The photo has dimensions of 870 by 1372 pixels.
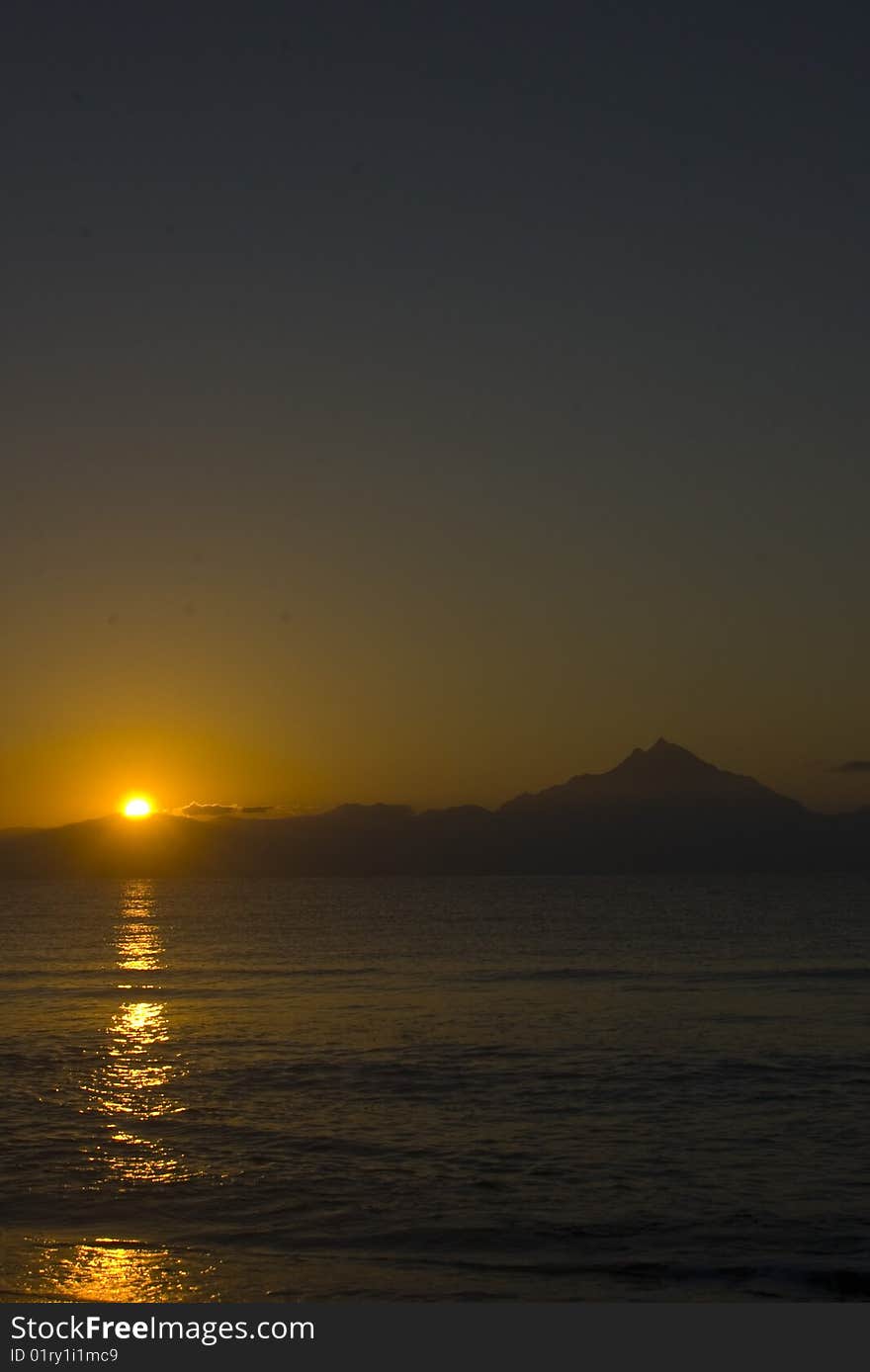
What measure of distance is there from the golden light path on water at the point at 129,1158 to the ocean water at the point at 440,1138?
73 mm

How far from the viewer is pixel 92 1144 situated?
23.7m

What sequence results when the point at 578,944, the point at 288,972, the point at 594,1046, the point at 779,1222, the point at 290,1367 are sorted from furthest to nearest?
the point at 578,944
the point at 288,972
the point at 594,1046
the point at 779,1222
the point at 290,1367

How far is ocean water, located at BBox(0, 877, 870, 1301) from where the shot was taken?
1592 centimetres

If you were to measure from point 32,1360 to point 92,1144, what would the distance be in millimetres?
12655

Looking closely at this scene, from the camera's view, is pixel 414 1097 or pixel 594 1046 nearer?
pixel 414 1097

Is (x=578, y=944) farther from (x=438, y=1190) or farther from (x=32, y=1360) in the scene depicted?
(x=32, y=1360)

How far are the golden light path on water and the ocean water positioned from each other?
0.24 ft

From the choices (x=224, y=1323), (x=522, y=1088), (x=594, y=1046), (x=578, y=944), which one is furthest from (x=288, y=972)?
(x=224, y=1323)

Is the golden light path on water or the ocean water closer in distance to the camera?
the golden light path on water

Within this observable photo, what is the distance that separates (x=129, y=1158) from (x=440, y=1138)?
19.7ft

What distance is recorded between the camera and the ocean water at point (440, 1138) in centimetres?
1592

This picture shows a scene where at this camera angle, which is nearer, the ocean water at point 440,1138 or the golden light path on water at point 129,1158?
the golden light path on water at point 129,1158

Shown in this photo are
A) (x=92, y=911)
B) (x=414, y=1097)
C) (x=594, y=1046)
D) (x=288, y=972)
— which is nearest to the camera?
(x=414, y=1097)

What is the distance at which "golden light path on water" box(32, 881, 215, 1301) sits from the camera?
14820 mm
